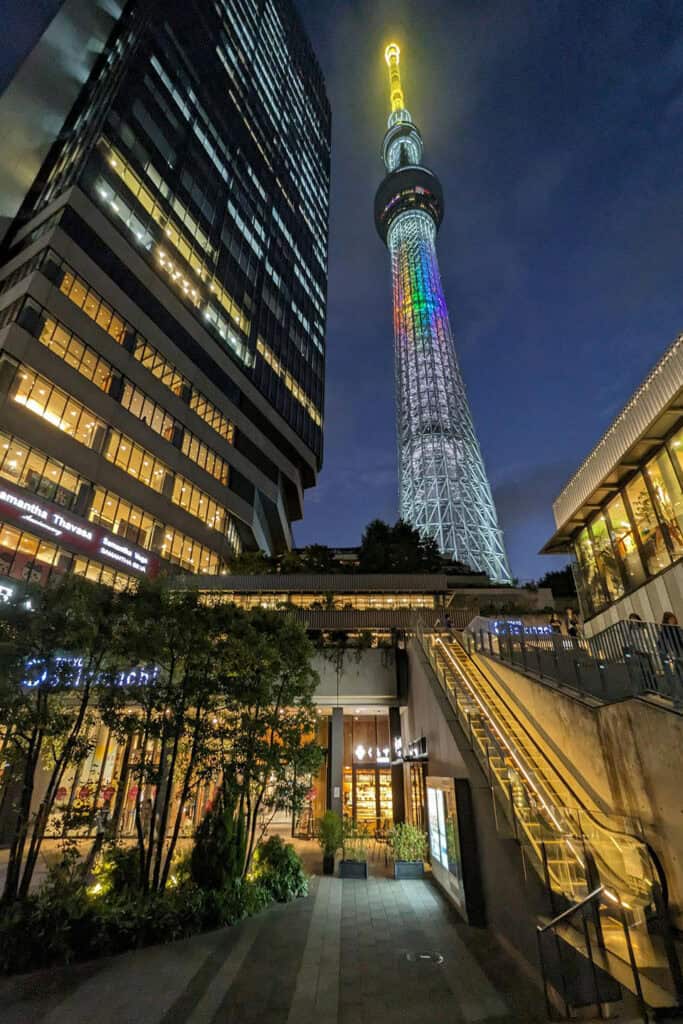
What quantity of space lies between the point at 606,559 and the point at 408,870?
9607 millimetres

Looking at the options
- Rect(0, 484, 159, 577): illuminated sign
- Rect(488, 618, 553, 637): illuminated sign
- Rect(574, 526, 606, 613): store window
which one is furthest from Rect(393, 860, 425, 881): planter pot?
Rect(0, 484, 159, 577): illuminated sign

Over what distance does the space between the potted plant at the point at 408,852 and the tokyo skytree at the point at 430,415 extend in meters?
43.4

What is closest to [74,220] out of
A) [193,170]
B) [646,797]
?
[193,170]

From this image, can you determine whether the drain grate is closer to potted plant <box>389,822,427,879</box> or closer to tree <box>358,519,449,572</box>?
potted plant <box>389,822,427,879</box>

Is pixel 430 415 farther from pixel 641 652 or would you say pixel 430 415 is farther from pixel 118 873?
pixel 118 873

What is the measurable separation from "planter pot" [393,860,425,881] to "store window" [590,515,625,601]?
336 inches

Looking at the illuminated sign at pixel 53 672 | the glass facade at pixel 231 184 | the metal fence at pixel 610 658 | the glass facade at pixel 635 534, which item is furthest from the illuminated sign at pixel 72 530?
the glass facade at pixel 635 534

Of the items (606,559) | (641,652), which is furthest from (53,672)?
(606,559)

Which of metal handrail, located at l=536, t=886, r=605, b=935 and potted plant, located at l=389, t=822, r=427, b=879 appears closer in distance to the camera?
metal handrail, located at l=536, t=886, r=605, b=935

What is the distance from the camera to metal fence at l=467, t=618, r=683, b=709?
6.78 meters

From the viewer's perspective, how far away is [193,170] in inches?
1550

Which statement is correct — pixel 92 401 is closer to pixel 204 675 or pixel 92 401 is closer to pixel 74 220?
pixel 74 220

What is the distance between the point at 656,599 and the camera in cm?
1008

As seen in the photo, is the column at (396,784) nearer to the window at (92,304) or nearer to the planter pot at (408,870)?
the planter pot at (408,870)
